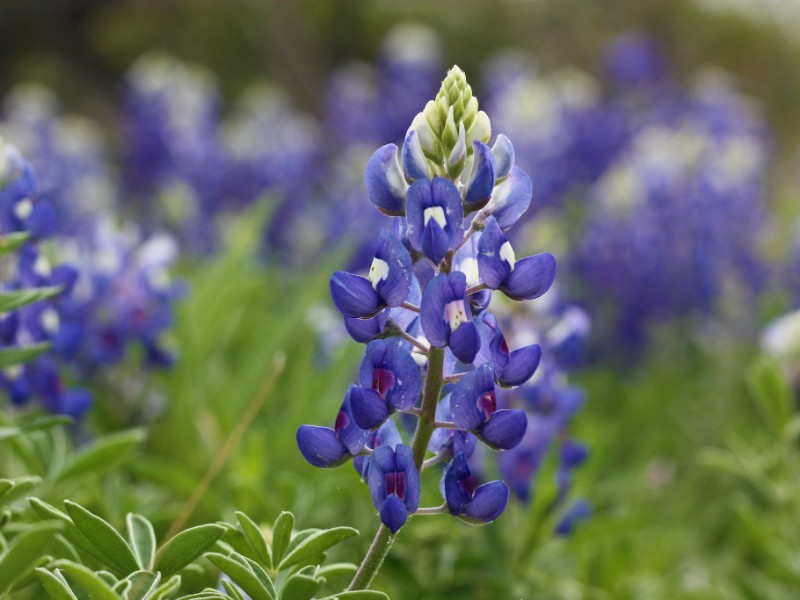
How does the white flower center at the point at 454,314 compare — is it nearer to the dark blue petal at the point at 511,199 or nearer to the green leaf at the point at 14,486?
the dark blue petal at the point at 511,199

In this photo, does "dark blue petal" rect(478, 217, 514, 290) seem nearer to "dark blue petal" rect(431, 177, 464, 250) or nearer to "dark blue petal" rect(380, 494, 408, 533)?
"dark blue petal" rect(431, 177, 464, 250)

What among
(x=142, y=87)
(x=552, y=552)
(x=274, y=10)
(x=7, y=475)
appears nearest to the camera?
(x=552, y=552)

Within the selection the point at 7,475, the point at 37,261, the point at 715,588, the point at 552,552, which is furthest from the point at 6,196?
the point at 715,588

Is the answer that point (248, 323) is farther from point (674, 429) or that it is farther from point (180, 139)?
point (180, 139)

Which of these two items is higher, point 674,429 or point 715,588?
point 674,429

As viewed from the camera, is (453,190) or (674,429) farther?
(674,429)

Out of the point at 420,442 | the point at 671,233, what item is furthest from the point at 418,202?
the point at 671,233

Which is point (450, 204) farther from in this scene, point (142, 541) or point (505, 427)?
point (142, 541)
